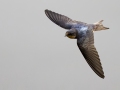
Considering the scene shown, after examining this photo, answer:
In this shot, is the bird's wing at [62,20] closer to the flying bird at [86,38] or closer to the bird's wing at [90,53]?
the flying bird at [86,38]

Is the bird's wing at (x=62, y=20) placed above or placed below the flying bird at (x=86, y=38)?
above

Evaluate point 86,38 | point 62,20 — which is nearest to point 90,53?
point 86,38

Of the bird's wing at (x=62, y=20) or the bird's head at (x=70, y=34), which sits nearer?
the bird's head at (x=70, y=34)

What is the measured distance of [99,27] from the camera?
0.99 metres

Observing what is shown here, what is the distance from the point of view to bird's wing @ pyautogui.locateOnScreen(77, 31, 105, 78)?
802 millimetres

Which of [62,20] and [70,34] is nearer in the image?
[70,34]

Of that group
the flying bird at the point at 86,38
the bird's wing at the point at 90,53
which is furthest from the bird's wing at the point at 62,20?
the bird's wing at the point at 90,53

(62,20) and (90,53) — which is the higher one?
(62,20)

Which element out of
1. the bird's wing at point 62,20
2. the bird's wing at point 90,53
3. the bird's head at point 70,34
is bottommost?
the bird's wing at point 90,53

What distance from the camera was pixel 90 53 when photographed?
0.87 m

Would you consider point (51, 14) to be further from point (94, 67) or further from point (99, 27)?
point (94, 67)

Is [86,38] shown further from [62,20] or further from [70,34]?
[62,20]

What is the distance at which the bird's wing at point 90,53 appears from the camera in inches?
31.6

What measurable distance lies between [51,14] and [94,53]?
0.27 metres
